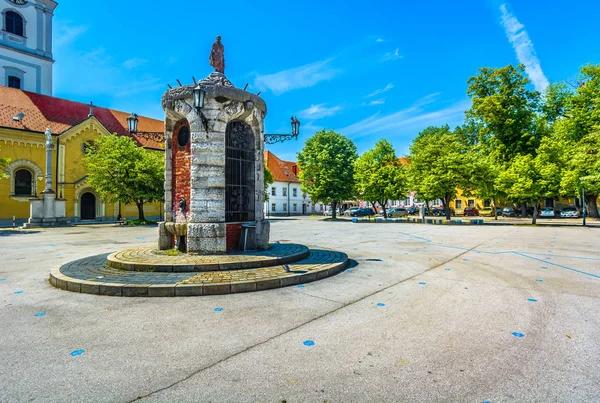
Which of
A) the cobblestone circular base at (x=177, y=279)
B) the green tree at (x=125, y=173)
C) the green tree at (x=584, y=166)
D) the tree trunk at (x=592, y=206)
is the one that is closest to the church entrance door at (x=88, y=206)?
the green tree at (x=125, y=173)

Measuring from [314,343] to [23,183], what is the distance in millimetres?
38755

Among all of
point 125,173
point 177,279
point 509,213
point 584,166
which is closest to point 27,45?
point 125,173

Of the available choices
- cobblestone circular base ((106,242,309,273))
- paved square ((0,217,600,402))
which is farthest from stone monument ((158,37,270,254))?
paved square ((0,217,600,402))

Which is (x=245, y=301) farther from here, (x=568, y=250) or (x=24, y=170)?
(x=24, y=170)

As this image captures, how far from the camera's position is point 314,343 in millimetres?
3867

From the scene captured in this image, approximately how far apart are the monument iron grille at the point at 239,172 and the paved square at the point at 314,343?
161 inches

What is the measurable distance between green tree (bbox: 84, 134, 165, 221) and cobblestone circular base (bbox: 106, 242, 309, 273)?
71.5ft

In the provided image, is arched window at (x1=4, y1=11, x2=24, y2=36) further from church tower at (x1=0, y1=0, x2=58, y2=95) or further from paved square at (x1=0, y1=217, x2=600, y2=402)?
paved square at (x1=0, y1=217, x2=600, y2=402)

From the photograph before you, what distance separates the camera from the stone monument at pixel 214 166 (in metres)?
8.66

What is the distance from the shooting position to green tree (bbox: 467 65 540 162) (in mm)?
36500

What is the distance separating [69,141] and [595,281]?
136 feet

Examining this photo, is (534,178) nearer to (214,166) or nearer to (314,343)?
(214,166)

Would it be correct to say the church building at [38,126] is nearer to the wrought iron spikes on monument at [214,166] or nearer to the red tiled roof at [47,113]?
the red tiled roof at [47,113]

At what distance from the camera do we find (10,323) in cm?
447
